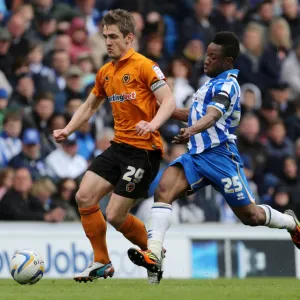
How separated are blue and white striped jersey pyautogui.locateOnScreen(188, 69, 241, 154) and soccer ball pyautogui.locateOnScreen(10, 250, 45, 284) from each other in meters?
1.78

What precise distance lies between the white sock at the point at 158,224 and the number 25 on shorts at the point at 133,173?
0.39 metres

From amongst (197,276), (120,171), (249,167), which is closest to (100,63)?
(249,167)

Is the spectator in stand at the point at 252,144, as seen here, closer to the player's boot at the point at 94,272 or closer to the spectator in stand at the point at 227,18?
A: the spectator in stand at the point at 227,18

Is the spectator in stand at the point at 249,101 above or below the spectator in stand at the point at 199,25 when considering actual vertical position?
below

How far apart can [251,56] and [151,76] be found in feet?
28.6

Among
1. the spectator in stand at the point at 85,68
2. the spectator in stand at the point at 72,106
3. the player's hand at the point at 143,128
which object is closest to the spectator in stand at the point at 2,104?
the spectator in stand at the point at 72,106

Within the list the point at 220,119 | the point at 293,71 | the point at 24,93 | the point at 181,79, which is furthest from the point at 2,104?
the point at 293,71

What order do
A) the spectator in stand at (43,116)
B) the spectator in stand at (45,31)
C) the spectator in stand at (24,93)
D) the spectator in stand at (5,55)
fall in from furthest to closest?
the spectator in stand at (45,31), the spectator in stand at (5,55), the spectator in stand at (24,93), the spectator in stand at (43,116)

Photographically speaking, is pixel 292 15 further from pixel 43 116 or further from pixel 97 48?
pixel 43 116

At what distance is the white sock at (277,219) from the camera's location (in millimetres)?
9539

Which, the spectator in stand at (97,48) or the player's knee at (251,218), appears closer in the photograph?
the player's knee at (251,218)

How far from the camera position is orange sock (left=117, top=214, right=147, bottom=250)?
9.49 meters

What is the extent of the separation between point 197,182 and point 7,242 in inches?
177

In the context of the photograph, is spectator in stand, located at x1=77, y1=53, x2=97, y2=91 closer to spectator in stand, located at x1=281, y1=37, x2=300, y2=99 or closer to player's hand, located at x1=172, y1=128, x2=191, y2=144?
spectator in stand, located at x1=281, y1=37, x2=300, y2=99
